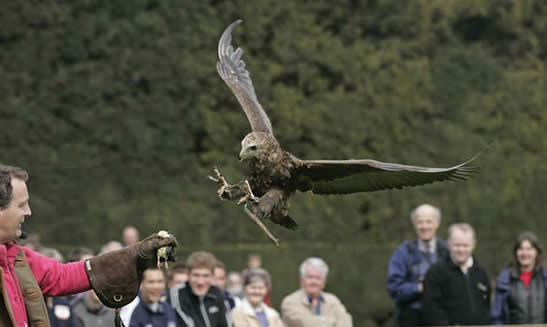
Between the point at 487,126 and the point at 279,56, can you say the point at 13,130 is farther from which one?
the point at 487,126

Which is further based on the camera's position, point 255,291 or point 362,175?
point 255,291

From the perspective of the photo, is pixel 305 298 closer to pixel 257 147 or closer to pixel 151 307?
pixel 151 307

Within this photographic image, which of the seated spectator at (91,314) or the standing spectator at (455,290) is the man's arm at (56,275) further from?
the standing spectator at (455,290)

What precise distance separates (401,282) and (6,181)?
13.6ft

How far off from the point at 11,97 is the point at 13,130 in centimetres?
41

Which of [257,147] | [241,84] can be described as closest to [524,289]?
[241,84]

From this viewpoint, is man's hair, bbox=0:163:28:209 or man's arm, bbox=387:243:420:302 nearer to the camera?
man's hair, bbox=0:163:28:209

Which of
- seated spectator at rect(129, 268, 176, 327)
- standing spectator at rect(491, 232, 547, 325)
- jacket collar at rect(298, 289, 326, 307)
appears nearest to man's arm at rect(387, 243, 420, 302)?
jacket collar at rect(298, 289, 326, 307)

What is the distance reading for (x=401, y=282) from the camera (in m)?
6.97

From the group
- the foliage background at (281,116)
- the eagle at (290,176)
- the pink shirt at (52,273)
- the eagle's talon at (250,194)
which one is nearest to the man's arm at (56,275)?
the pink shirt at (52,273)

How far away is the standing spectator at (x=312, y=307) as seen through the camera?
21.4 feet

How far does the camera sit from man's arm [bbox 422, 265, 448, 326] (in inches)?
259

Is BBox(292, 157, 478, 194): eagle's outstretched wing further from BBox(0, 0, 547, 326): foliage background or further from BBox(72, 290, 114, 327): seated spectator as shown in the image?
BBox(0, 0, 547, 326): foliage background

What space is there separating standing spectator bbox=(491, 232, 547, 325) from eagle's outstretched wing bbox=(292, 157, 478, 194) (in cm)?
258
